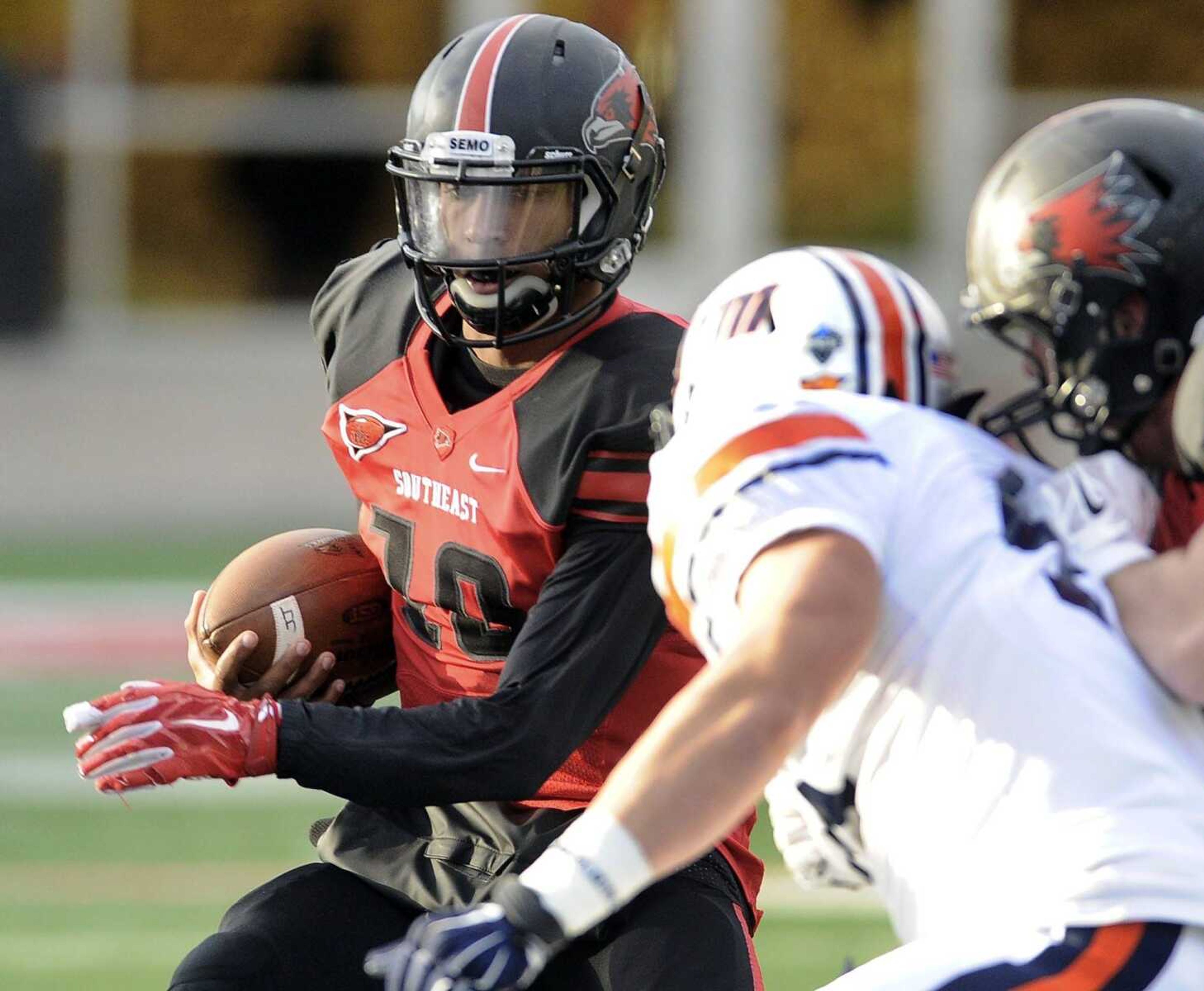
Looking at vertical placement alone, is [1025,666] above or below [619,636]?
above

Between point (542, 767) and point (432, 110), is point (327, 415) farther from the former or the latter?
point (542, 767)

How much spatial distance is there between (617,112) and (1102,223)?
1.07m

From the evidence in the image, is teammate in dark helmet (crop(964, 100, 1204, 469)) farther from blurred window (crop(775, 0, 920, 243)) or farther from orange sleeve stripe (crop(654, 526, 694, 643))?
blurred window (crop(775, 0, 920, 243))

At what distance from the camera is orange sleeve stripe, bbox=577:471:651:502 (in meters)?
2.89

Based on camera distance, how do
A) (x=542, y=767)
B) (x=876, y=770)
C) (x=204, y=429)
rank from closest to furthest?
(x=876, y=770), (x=542, y=767), (x=204, y=429)

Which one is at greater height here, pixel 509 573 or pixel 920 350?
pixel 920 350

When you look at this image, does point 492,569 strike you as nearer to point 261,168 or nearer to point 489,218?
point 489,218

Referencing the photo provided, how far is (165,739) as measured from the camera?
272 centimetres

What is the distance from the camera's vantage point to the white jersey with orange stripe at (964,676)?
6.83 ft

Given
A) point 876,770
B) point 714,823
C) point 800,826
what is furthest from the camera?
point 800,826

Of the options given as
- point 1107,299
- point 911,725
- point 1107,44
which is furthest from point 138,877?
point 1107,44

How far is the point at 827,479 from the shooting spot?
82.6 inches

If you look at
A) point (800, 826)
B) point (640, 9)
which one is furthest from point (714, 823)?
point (640, 9)

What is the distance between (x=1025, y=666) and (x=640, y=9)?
36.2 feet
